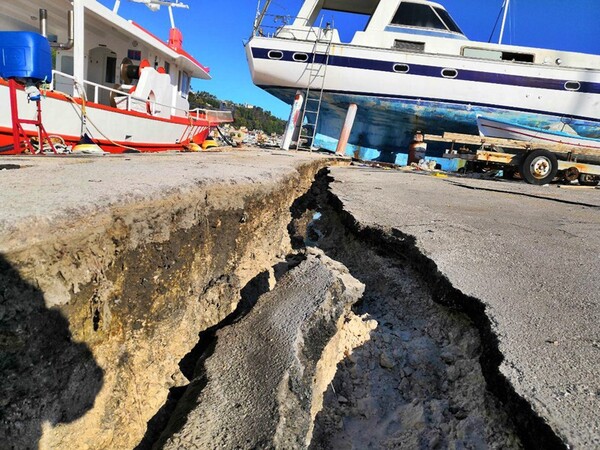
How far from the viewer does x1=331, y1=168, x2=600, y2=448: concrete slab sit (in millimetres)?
1283

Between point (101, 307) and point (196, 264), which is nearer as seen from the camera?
point (101, 307)

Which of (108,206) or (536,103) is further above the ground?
Answer: (536,103)

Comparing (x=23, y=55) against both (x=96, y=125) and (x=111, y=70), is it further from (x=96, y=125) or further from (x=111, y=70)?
(x=111, y=70)

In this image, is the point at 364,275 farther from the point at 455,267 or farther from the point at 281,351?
the point at 281,351

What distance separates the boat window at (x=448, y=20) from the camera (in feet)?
35.2

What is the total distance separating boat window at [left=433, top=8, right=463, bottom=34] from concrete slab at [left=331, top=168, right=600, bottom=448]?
7.66m

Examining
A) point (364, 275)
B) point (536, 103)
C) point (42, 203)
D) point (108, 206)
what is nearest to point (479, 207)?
point (364, 275)

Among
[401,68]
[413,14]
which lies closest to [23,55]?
[401,68]

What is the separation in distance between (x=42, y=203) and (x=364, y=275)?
1.98 m

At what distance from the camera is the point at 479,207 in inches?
173

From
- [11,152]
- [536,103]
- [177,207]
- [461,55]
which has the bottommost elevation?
[11,152]

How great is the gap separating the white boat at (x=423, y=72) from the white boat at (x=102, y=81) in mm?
2468

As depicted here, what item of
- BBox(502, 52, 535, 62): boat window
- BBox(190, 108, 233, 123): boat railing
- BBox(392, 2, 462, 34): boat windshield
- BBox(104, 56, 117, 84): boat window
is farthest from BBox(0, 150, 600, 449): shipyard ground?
BBox(190, 108, 233, 123): boat railing

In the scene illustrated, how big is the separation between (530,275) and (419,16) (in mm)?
10347
